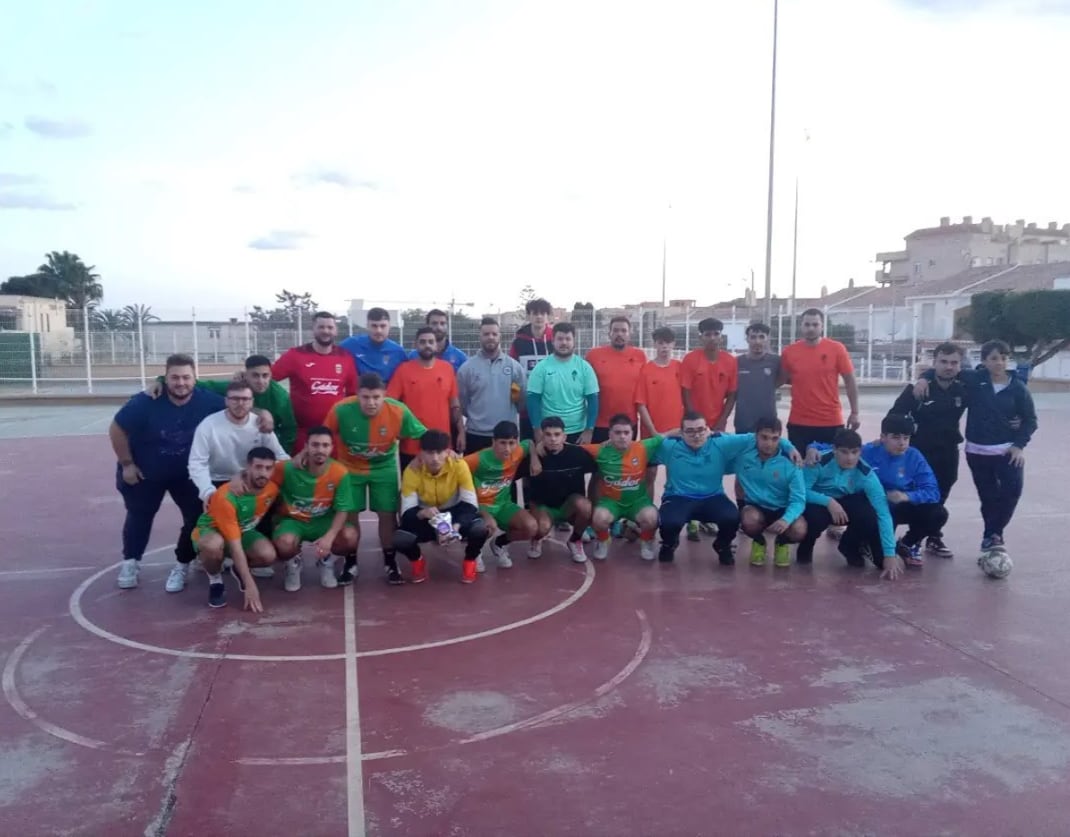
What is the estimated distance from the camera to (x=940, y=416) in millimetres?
6723

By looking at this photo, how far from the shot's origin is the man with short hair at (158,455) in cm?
586

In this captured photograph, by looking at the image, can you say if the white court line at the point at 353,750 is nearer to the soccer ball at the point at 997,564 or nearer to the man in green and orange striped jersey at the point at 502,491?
the man in green and orange striped jersey at the point at 502,491

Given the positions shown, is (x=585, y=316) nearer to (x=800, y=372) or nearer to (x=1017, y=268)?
(x=800, y=372)

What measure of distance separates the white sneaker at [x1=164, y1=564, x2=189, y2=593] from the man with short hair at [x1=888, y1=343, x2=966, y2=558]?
5.22 meters

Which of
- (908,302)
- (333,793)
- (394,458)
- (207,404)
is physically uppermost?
(908,302)

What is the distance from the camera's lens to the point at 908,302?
48000 millimetres

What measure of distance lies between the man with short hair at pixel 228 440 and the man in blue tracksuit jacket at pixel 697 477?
2841 mm

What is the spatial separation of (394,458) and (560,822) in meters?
3.66

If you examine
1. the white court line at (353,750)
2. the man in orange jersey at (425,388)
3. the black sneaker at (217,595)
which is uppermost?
the man in orange jersey at (425,388)

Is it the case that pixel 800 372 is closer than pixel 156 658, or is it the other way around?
pixel 156 658

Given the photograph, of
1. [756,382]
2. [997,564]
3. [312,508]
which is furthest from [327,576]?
[997,564]

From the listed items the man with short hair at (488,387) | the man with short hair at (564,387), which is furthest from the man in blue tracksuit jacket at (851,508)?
the man with short hair at (488,387)

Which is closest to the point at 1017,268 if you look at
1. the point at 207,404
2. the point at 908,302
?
the point at 908,302

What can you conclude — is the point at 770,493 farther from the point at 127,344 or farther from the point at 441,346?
the point at 127,344
